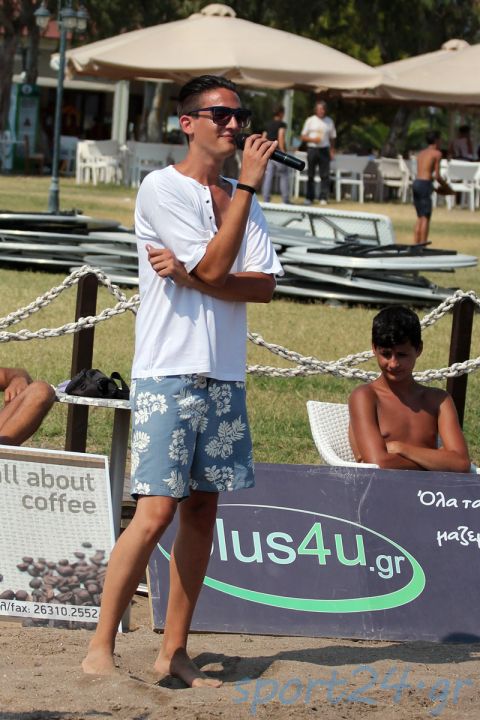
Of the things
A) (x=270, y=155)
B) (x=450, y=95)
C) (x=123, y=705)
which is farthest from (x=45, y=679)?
(x=450, y=95)

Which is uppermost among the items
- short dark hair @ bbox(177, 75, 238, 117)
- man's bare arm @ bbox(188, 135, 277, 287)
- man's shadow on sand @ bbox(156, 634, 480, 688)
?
short dark hair @ bbox(177, 75, 238, 117)

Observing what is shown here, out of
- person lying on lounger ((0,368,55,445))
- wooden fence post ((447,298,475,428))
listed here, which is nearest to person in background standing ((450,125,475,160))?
wooden fence post ((447,298,475,428))

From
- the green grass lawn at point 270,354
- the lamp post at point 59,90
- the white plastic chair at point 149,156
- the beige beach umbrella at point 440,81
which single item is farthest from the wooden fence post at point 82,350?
the white plastic chair at point 149,156

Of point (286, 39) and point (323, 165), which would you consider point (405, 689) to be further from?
point (323, 165)

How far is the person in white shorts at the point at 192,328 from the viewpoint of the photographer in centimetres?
407

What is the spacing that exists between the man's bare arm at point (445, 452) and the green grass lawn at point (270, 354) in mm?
1964

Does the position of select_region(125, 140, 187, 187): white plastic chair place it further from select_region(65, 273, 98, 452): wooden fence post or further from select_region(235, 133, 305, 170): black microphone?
select_region(235, 133, 305, 170): black microphone

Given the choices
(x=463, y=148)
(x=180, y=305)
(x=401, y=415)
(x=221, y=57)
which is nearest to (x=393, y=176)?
(x=463, y=148)

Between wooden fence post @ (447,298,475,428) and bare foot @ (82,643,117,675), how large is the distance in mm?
2939

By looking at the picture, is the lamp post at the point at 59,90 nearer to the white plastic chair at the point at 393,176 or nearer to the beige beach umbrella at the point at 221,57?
the beige beach umbrella at the point at 221,57

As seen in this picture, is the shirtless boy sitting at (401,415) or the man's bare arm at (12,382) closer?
the shirtless boy sitting at (401,415)

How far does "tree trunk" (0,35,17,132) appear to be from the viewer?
138ft

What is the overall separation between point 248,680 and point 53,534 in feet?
3.62

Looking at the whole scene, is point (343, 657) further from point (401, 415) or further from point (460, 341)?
point (460, 341)
